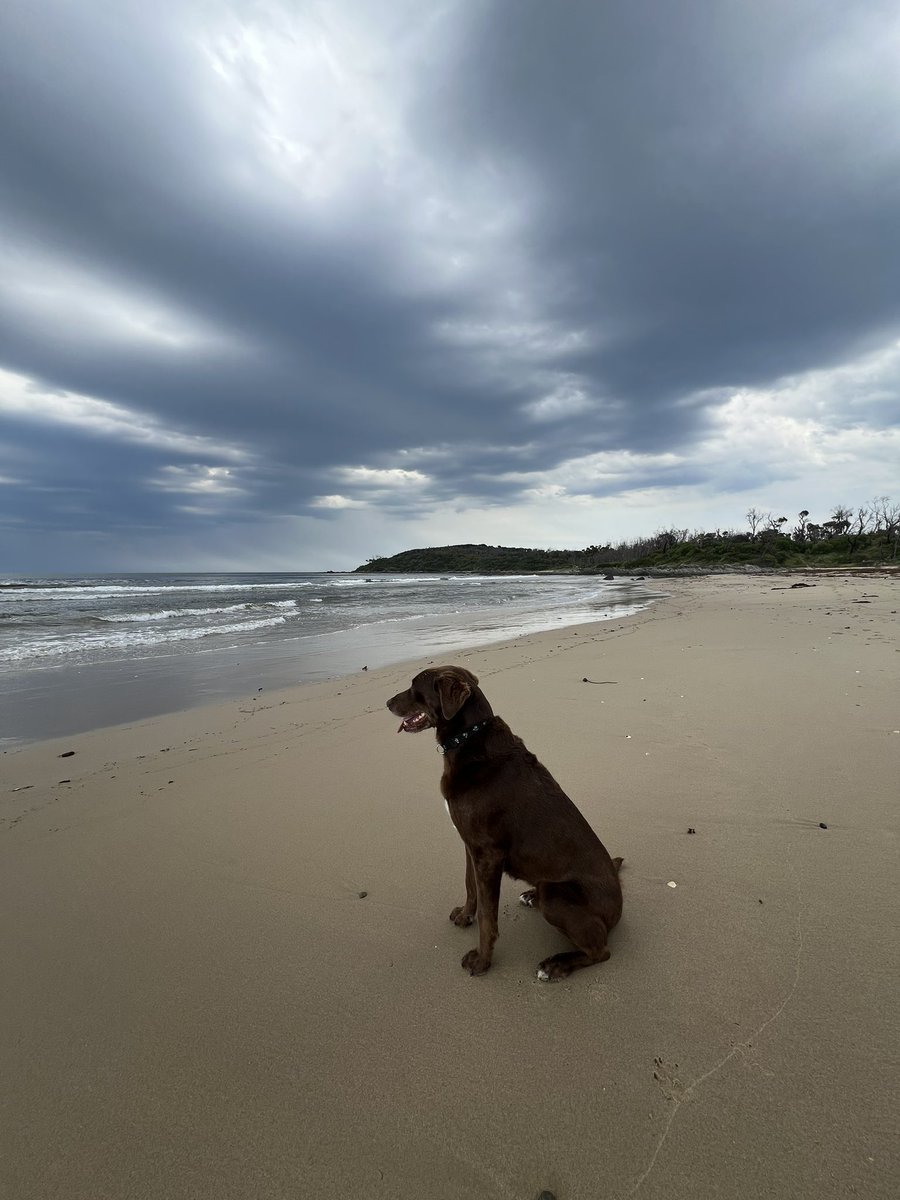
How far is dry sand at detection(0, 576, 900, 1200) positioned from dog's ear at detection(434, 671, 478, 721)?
3.70ft

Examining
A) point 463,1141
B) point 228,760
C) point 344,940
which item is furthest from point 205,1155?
point 228,760

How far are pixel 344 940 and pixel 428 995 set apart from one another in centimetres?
55

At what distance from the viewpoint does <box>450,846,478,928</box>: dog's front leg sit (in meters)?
2.65

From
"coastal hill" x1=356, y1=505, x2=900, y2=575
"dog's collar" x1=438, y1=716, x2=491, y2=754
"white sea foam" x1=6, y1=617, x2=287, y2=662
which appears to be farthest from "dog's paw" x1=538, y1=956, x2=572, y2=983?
"coastal hill" x1=356, y1=505, x2=900, y2=575

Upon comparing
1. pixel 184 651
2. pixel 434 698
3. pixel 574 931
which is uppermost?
pixel 434 698

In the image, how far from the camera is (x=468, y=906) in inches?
104

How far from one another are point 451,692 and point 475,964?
1221 mm

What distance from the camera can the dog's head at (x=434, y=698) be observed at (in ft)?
8.61

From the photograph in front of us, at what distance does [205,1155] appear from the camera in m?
1.62

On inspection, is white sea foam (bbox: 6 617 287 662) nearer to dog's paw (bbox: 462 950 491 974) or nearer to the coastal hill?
dog's paw (bbox: 462 950 491 974)

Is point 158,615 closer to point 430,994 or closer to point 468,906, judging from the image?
point 468,906

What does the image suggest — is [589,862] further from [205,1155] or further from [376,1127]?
[205,1155]

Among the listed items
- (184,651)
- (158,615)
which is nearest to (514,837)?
(184,651)

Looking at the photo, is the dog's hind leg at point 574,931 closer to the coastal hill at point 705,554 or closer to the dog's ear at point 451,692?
the dog's ear at point 451,692
